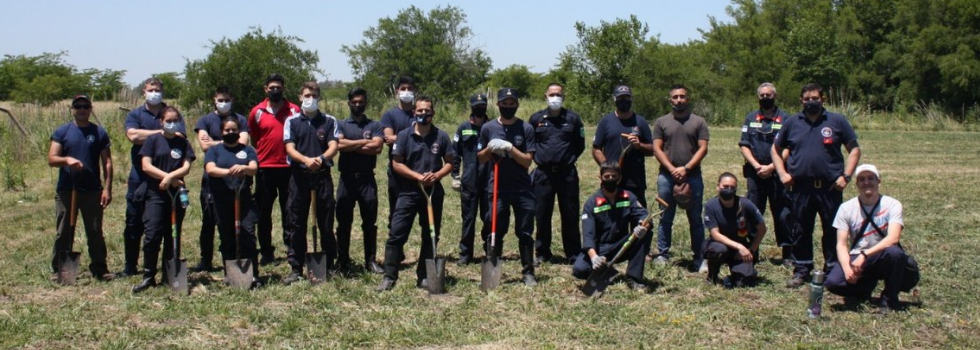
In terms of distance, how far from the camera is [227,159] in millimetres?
8297

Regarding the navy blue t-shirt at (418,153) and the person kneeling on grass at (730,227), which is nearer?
the person kneeling on grass at (730,227)

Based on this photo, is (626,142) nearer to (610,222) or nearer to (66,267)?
(610,222)

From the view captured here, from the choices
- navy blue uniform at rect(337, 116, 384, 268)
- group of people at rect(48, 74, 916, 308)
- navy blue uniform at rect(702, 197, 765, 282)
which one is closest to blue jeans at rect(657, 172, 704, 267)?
group of people at rect(48, 74, 916, 308)

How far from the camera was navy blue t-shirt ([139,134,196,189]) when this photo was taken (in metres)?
8.28

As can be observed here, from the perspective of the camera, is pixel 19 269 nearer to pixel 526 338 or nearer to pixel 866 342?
pixel 526 338

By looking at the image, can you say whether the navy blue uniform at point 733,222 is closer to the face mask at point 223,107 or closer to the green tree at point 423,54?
the face mask at point 223,107

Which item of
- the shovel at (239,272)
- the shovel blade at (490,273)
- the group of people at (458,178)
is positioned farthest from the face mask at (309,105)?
the shovel blade at (490,273)

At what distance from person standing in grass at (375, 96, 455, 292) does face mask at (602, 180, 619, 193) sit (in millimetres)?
1410

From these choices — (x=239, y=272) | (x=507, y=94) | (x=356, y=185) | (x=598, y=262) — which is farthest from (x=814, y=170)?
(x=239, y=272)

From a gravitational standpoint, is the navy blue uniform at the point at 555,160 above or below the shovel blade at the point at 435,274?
above

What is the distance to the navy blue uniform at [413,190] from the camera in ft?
27.2

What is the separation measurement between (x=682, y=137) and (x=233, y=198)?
14.2 feet

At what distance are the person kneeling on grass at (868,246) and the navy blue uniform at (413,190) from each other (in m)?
3.41

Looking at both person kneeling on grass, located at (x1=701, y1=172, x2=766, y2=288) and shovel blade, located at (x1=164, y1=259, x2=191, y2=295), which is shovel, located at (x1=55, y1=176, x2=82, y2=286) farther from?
person kneeling on grass, located at (x1=701, y1=172, x2=766, y2=288)
